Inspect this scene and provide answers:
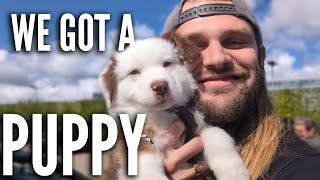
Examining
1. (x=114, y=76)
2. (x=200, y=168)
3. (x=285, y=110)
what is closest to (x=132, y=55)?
(x=114, y=76)

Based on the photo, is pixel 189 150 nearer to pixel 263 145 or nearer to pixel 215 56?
pixel 263 145

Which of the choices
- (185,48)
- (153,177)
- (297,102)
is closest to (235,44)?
(185,48)

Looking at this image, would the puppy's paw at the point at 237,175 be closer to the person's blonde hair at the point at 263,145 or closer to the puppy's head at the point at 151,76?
the person's blonde hair at the point at 263,145

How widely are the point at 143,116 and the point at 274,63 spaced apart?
29.0 metres

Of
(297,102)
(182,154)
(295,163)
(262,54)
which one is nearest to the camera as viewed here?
(295,163)

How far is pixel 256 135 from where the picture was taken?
263 cm

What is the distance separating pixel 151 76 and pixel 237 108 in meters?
0.59

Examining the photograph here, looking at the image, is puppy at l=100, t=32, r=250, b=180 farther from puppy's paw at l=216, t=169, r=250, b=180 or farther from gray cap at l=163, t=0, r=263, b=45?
gray cap at l=163, t=0, r=263, b=45

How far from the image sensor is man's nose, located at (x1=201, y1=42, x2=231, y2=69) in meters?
2.63

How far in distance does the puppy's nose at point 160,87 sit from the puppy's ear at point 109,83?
359 millimetres

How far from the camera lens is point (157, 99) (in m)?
2.48

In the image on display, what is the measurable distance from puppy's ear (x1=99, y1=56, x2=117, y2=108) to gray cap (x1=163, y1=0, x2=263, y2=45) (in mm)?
526

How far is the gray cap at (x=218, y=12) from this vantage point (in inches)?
109

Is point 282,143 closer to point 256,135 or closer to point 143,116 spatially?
point 256,135
